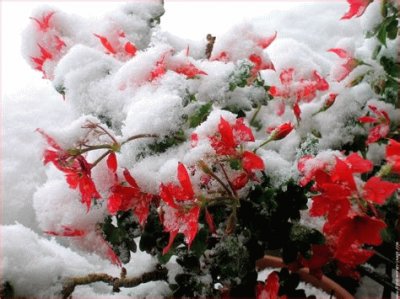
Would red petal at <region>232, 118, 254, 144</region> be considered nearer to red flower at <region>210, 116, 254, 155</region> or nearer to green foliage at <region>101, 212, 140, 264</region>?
red flower at <region>210, 116, 254, 155</region>

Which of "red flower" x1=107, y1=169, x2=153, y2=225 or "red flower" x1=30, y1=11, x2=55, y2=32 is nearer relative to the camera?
"red flower" x1=107, y1=169, x2=153, y2=225

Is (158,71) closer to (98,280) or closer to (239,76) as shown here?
(239,76)

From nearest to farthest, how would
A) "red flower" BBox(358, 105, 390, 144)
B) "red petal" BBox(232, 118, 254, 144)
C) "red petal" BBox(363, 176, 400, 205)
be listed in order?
"red petal" BBox(363, 176, 400, 205), "red petal" BBox(232, 118, 254, 144), "red flower" BBox(358, 105, 390, 144)

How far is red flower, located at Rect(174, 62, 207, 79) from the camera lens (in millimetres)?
777

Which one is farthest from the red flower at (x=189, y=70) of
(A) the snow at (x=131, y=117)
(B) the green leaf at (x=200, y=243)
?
(B) the green leaf at (x=200, y=243)

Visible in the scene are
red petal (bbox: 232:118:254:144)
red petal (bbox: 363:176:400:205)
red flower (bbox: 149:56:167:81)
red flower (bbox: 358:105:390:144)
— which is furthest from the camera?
red flower (bbox: 358:105:390:144)

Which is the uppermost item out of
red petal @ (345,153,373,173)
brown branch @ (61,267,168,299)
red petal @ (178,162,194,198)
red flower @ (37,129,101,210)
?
red petal @ (345,153,373,173)

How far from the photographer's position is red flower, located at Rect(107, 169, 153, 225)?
67cm

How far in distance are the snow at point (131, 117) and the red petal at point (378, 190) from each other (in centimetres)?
11

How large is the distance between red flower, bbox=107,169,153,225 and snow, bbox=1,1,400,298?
2 cm

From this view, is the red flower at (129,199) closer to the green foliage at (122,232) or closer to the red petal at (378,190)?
the green foliage at (122,232)

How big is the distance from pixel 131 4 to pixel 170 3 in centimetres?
112

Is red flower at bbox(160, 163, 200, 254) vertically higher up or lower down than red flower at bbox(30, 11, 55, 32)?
lower down

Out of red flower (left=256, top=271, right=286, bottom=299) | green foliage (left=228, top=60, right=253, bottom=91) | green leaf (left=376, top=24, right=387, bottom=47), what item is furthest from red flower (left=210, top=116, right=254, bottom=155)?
green leaf (left=376, top=24, right=387, bottom=47)
